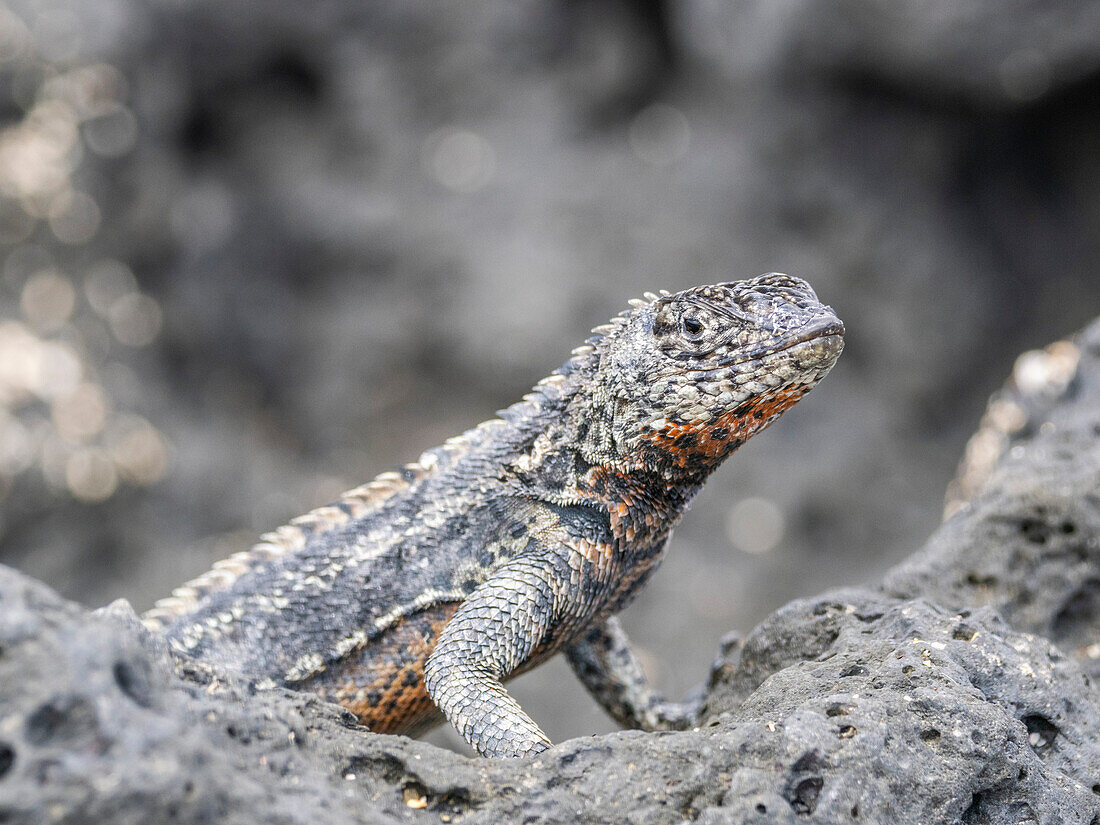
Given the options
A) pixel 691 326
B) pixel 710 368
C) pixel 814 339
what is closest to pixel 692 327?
pixel 691 326

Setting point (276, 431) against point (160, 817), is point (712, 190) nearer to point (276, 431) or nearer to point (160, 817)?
point (276, 431)

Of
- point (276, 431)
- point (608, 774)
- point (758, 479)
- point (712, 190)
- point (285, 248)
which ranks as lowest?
point (608, 774)

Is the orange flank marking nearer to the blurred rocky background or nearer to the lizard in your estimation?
the lizard

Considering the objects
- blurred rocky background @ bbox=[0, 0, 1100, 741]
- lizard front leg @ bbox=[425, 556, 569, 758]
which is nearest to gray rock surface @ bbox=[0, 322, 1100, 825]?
lizard front leg @ bbox=[425, 556, 569, 758]

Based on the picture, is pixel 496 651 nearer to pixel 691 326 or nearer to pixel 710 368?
pixel 710 368

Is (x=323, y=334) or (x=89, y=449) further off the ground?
(x=323, y=334)

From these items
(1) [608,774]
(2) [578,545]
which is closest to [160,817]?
(1) [608,774]

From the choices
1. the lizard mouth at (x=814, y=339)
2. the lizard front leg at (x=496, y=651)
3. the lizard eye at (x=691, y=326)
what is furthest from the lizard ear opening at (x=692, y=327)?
the lizard front leg at (x=496, y=651)
